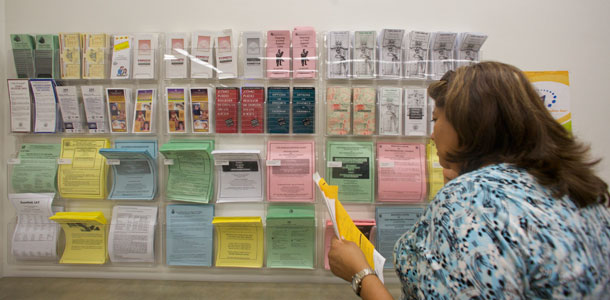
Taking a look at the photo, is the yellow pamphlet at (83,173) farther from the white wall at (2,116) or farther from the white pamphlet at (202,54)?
the white pamphlet at (202,54)

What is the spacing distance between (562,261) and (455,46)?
153 cm

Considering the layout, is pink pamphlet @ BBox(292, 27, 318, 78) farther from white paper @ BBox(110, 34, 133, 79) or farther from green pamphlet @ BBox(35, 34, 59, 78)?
green pamphlet @ BBox(35, 34, 59, 78)

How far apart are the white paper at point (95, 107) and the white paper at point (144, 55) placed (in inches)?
9.7

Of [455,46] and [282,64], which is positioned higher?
[455,46]

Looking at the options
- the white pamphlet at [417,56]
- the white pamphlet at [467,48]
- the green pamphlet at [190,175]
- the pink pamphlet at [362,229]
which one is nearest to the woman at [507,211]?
the pink pamphlet at [362,229]

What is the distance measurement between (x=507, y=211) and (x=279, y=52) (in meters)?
1.49

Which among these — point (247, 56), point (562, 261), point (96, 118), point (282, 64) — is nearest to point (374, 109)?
point (282, 64)

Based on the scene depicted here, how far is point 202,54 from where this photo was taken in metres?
1.82

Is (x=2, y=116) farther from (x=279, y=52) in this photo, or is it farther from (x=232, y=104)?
(x=279, y=52)

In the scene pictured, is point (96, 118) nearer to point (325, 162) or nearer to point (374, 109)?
point (325, 162)

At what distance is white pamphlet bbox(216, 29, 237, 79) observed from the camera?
1814 millimetres

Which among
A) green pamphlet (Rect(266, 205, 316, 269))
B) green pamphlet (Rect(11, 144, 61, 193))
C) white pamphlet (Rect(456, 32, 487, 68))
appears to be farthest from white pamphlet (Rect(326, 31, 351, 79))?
green pamphlet (Rect(11, 144, 61, 193))

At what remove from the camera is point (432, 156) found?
1812 millimetres

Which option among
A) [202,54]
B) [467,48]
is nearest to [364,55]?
[467,48]
